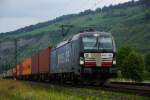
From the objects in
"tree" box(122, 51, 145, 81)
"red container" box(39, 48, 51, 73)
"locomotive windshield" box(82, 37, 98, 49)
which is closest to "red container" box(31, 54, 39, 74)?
"red container" box(39, 48, 51, 73)

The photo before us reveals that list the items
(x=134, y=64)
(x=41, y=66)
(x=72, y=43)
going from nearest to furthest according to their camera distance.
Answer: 1. (x=72, y=43)
2. (x=41, y=66)
3. (x=134, y=64)

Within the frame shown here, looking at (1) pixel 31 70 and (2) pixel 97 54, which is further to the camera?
(1) pixel 31 70

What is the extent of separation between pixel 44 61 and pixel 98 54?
21106mm

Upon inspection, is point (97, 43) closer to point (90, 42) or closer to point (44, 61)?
point (90, 42)

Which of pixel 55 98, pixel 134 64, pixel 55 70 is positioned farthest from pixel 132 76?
pixel 55 98

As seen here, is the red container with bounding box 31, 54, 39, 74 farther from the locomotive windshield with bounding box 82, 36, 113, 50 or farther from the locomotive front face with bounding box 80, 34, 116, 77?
the locomotive front face with bounding box 80, 34, 116, 77

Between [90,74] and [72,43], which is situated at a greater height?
[72,43]

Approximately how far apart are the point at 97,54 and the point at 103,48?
0.69m

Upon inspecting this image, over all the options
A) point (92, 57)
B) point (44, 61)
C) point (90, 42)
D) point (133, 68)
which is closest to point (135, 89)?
point (92, 57)

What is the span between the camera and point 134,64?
103875mm

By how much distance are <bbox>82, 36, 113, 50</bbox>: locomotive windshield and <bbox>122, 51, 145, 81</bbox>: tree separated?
62815 mm

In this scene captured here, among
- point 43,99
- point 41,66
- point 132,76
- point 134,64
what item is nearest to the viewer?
point 43,99

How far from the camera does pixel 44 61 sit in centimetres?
5166

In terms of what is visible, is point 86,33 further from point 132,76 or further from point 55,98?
point 132,76
